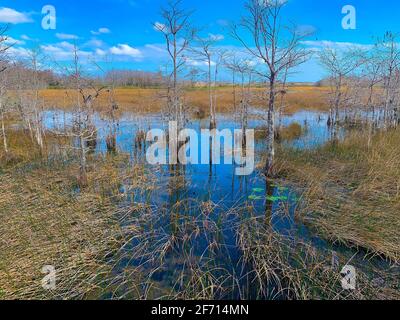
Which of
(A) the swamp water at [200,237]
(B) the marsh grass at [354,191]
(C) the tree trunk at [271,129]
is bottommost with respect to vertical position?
(A) the swamp water at [200,237]

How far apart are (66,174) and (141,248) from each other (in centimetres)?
624

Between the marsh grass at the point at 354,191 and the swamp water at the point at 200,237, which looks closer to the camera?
the swamp water at the point at 200,237

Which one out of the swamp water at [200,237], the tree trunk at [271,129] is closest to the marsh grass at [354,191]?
the swamp water at [200,237]

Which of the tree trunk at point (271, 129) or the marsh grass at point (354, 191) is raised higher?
the tree trunk at point (271, 129)

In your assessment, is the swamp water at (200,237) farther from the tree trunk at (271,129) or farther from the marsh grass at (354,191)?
the tree trunk at (271,129)

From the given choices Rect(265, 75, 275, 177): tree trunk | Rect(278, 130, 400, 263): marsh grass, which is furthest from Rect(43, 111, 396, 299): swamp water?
Rect(265, 75, 275, 177): tree trunk

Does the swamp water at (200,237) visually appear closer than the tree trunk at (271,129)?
Yes

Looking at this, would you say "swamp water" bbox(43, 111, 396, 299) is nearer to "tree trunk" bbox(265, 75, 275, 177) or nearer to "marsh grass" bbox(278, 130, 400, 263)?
"marsh grass" bbox(278, 130, 400, 263)

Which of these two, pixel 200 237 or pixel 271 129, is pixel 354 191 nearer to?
pixel 271 129

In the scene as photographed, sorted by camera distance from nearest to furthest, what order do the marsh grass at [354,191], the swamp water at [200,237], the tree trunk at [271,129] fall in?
the swamp water at [200,237], the marsh grass at [354,191], the tree trunk at [271,129]

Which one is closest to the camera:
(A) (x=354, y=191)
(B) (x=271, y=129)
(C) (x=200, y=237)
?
(C) (x=200, y=237)

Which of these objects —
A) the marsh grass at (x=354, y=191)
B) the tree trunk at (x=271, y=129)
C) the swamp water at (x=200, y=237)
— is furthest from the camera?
the tree trunk at (x=271, y=129)

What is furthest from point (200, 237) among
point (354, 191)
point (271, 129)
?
point (271, 129)
